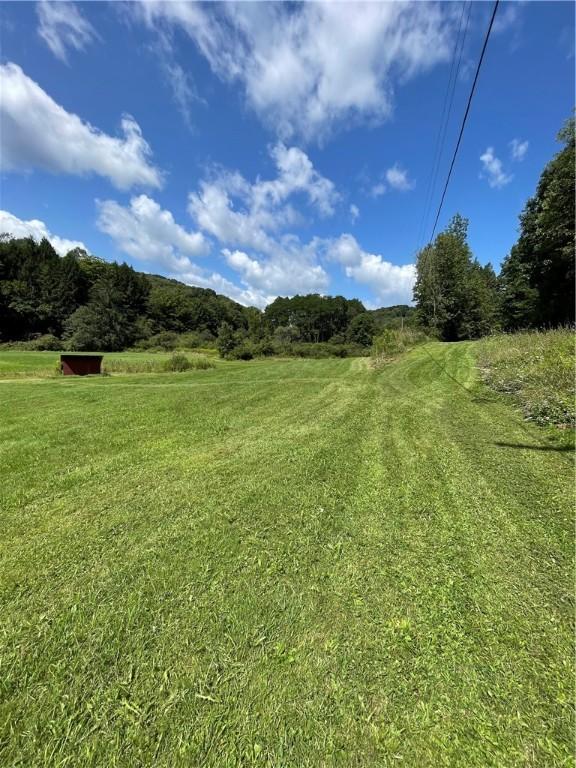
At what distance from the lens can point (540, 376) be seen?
684 centimetres

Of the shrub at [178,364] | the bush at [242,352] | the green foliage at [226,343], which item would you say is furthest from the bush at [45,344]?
the shrub at [178,364]

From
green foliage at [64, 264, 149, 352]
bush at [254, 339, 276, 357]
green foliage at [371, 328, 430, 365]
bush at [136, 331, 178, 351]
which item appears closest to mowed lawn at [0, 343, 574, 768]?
green foliage at [371, 328, 430, 365]

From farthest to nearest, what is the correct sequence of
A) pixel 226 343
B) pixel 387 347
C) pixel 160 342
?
pixel 160 342, pixel 226 343, pixel 387 347

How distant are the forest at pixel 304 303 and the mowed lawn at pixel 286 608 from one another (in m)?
18.2

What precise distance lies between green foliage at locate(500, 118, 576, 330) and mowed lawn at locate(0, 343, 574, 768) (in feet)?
57.0

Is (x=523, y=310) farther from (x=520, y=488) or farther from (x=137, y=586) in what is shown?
(x=137, y=586)

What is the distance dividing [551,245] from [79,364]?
89.1 feet

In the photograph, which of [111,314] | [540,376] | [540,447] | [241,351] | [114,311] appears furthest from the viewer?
[114,311]

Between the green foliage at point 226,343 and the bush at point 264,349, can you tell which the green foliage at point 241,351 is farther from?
the bush at point 264,349

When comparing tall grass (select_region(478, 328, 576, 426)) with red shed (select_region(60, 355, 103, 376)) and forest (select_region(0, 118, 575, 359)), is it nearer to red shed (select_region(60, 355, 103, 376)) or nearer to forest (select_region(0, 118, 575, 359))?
forest (select_region(0, 118, 575, 359))

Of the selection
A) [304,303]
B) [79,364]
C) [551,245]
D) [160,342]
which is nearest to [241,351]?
[160,342]

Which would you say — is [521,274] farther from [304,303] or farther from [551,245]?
[304,303]

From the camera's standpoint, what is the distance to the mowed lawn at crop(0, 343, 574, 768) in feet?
4.64

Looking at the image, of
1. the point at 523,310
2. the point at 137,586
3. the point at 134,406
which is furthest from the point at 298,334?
the point at 137,586
